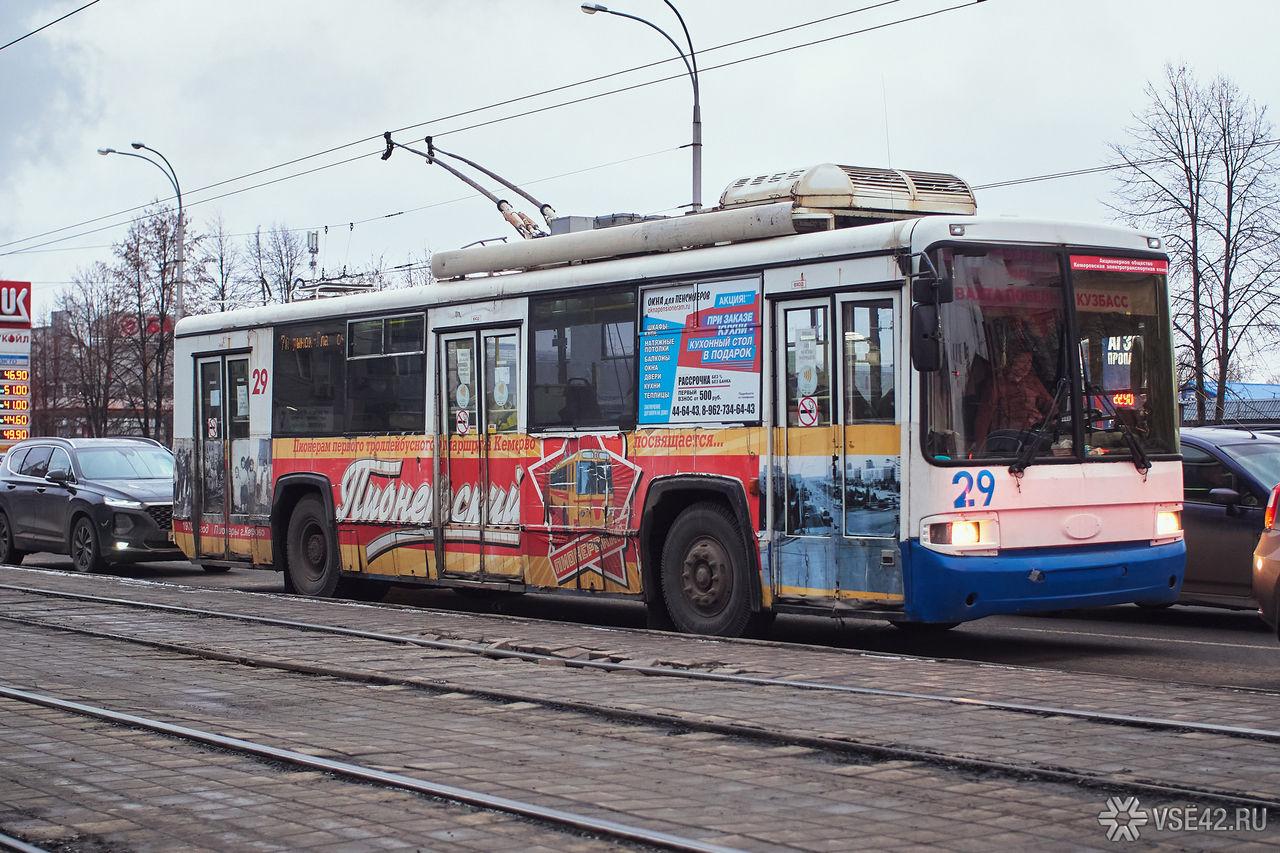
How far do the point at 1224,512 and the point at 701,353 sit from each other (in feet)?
14.7

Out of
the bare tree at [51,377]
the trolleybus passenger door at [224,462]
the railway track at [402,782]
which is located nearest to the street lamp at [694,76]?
the trolleybus passenger door at [224,462]

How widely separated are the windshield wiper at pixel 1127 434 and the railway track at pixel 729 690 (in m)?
3.00

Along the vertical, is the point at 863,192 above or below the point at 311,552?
above

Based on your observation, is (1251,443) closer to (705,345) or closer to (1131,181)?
(705,345)

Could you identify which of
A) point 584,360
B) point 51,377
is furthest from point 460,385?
point 51,377

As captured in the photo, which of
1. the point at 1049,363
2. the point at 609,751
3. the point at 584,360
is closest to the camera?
the point at 609,751

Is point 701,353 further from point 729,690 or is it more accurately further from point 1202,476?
point 1202,476

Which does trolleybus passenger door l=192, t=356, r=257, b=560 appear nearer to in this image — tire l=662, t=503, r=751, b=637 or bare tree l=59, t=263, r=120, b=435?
tire l=662, t=503, r=751, b=637

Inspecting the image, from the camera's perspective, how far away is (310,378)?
16.1 metres

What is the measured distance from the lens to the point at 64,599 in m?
15.7

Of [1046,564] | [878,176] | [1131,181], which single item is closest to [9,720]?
[1046,564]

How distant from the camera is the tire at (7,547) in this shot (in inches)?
889

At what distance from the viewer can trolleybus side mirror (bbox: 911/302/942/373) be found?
9.95m

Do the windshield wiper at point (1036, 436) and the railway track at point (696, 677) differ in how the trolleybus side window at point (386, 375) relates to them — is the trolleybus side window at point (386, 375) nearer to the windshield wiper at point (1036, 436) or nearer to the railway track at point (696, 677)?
the railway track at point (696, 677)
